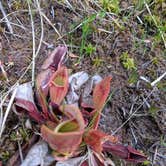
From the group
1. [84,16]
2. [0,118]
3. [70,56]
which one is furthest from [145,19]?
[0,118]

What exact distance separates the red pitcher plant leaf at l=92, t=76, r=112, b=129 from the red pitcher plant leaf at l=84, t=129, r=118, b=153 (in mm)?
67

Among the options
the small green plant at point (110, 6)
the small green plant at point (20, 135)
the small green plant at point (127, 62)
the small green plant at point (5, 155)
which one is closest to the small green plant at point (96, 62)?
the small green plant at point (127, 62)

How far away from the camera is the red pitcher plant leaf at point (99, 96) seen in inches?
61.3

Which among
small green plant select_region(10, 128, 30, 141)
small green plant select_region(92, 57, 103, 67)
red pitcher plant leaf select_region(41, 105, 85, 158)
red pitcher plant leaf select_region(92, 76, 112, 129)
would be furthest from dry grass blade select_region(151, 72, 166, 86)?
small green plant select_region(10, 128, 30, 141)

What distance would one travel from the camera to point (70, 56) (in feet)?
6.03

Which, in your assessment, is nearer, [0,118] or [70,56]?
[0,118]

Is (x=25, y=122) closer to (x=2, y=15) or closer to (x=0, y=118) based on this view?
(x=0, y=118)

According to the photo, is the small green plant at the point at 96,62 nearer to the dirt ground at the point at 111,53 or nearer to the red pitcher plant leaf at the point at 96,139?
the dirt ground at the point at 111,53

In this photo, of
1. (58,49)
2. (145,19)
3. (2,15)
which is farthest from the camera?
(145,19)

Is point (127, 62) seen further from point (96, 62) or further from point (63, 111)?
point (63, 111)

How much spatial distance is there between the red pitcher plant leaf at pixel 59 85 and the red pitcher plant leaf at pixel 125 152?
268 millimetres

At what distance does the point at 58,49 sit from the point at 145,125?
52cm

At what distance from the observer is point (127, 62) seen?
1.89 meters

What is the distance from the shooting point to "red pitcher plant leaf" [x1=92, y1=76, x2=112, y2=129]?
1.56 metres
